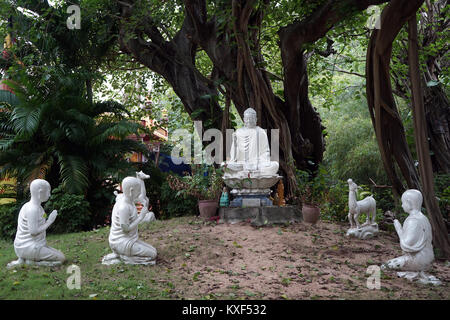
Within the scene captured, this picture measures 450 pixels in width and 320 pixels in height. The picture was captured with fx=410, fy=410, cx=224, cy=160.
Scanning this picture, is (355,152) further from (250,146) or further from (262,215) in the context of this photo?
(262,215)

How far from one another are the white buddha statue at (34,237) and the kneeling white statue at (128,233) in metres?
0.68

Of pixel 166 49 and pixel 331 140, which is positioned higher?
pixel 166 49

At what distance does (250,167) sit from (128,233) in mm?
3212

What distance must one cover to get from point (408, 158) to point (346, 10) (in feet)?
8.75

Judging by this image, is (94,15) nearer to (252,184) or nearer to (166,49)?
(166,49)

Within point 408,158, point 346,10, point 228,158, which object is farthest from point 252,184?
point 346,10

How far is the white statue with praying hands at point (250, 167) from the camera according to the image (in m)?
7.53

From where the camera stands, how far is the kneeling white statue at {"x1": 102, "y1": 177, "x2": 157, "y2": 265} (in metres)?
5.08

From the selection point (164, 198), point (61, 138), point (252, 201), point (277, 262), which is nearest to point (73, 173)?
point (61, 138)

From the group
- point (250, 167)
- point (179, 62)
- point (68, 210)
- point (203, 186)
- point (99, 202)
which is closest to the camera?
point (250, 167)

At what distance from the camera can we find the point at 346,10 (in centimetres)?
663

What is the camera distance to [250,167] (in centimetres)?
775
